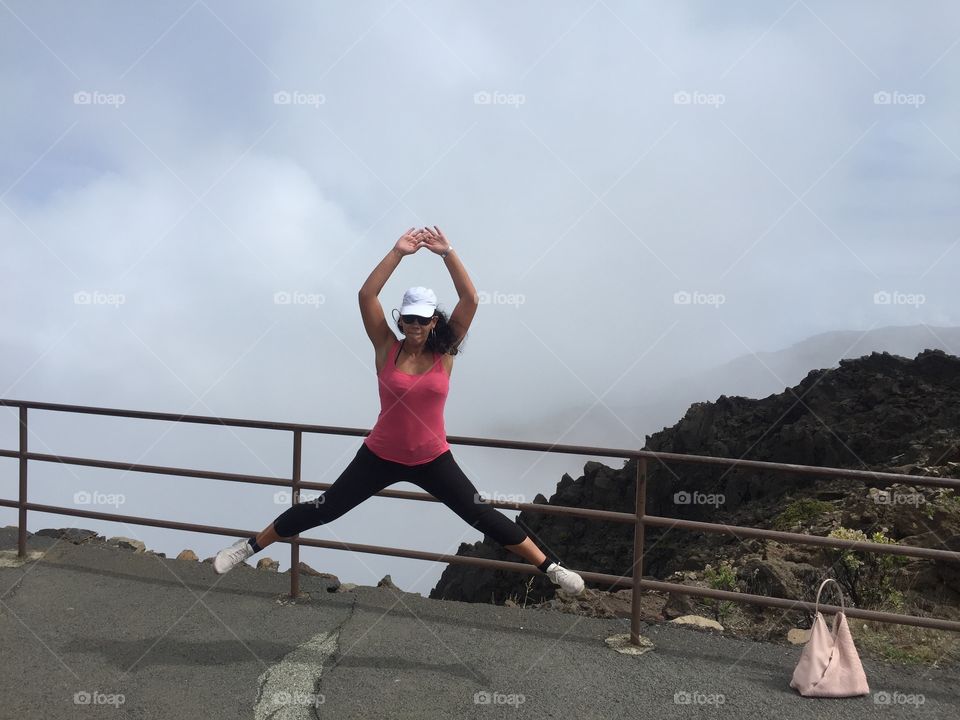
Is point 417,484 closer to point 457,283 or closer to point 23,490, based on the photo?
point 457,283

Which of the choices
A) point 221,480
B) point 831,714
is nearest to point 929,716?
point 831,714

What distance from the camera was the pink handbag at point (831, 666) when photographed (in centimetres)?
461

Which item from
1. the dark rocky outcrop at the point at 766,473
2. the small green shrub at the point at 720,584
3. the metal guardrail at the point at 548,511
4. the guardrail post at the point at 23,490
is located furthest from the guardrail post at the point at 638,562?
the dark rocky outcrop at the point at 766,473

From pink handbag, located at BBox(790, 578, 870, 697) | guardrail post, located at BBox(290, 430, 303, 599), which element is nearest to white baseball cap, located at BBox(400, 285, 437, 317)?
guardrail post, located at BBox(290, 430, 303, 599)

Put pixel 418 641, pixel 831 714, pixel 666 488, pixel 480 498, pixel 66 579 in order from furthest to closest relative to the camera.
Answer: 1. pixel 666 488
2. pixel 66 579
3. pixel 418 641
4. pixel 480 498
5. pixel 831 714

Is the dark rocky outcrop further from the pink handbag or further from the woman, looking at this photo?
the woman

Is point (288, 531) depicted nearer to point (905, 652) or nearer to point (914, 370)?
point (905, 652)

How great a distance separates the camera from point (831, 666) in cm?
463

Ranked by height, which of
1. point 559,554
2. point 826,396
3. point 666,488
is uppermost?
point 826,396

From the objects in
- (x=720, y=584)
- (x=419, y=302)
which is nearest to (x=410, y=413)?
(x=419, y=302)

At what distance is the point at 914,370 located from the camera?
24078mm

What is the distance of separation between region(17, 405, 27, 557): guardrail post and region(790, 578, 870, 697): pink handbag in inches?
229

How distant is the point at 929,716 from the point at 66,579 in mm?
5815

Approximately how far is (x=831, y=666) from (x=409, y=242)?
3.32 metres
